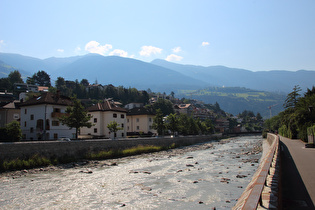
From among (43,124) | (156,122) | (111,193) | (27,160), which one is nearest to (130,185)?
(111,193)

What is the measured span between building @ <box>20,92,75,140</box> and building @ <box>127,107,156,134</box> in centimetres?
3004

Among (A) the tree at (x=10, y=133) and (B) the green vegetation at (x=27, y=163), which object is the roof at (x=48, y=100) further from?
(B) the green vegetation at (x=27, y=163)

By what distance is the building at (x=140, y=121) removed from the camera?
78.1 m

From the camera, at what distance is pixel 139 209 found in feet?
40.2

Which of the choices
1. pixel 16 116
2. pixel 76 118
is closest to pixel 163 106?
pixel 16 116

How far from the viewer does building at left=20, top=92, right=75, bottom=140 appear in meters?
47.6

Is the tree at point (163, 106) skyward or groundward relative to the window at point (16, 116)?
skyward

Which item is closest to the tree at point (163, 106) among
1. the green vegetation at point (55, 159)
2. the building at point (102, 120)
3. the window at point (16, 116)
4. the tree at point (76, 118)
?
the building at point (102, 120)

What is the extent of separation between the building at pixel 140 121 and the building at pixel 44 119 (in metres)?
30.0

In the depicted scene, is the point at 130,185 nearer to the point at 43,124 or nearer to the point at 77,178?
the point at 77,178

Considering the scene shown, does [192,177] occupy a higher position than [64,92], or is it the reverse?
[64,92]

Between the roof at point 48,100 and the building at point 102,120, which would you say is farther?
the building at point 102,120

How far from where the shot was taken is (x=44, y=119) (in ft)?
156

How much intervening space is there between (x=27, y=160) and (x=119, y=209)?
17758mm
